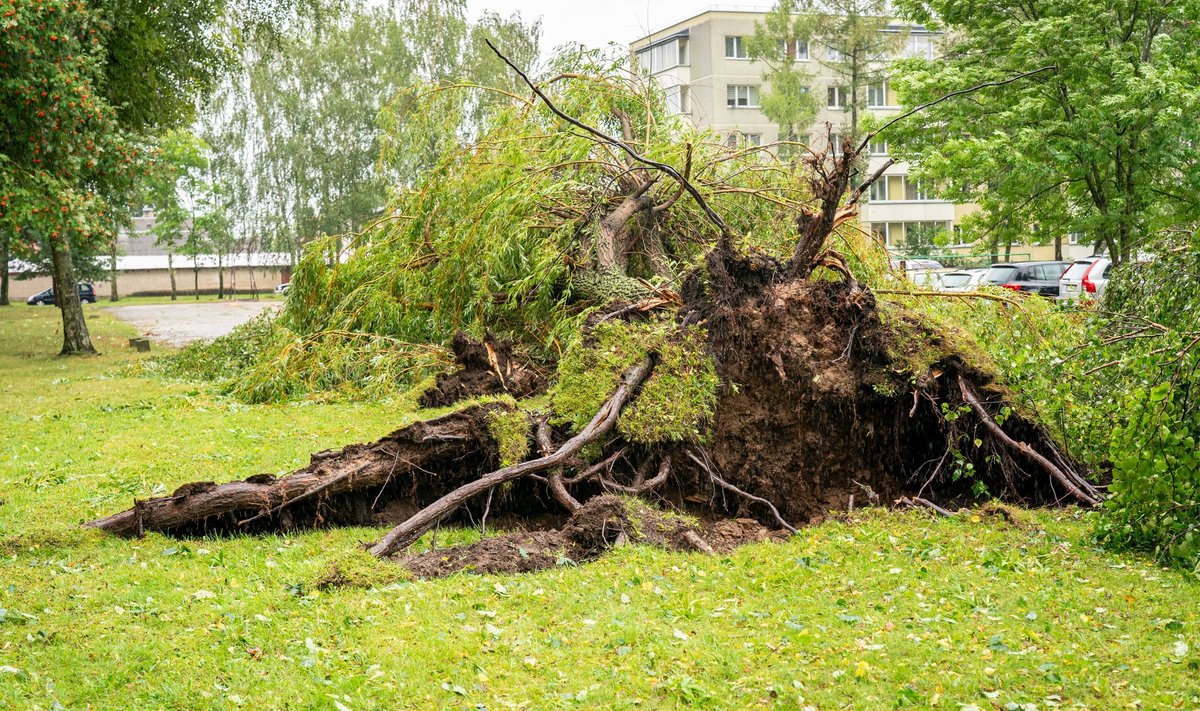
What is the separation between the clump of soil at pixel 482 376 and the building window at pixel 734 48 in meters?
41.5

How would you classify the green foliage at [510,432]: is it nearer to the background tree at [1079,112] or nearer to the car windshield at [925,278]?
the car windshield at [925,278]

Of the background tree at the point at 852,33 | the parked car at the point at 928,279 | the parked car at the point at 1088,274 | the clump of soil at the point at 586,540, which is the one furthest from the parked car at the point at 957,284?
the background tree at the point at 852,33

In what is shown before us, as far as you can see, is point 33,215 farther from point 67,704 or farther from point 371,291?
point 67,704

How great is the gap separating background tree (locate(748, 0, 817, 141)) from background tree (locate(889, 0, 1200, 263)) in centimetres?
2376

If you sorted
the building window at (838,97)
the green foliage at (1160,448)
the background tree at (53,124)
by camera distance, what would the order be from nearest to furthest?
1. the green foliage at (1160,448)
2. the background tree at (53,124)
3. the building window at (838,97)

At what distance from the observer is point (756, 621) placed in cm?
440

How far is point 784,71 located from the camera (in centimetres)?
4338

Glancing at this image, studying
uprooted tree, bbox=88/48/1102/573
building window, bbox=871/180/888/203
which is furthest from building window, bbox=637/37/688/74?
uprooted tree, bbox=88/48/1102/573

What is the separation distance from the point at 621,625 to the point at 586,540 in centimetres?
136

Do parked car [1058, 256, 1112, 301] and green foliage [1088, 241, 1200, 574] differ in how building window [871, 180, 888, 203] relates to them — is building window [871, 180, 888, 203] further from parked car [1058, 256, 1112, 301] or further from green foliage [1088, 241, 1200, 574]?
green foliage [1088, 241, 1200, 574]

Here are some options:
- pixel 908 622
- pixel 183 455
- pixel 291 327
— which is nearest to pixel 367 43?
pixel 291 327

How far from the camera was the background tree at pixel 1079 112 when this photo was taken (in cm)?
1606

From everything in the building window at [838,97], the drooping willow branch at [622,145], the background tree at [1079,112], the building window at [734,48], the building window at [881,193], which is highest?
the building window at [734,48]

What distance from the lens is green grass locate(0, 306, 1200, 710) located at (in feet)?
12.1
